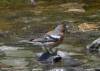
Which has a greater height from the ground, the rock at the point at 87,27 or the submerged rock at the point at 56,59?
the submerged rock at the point at 56,59

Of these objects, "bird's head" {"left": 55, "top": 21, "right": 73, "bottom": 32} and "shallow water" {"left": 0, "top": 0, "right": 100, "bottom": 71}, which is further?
"bird's head" {"left": 55, "top": 21, "right": 73, "bottom": 32}

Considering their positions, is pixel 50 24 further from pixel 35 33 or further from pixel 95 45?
pixel 95 45

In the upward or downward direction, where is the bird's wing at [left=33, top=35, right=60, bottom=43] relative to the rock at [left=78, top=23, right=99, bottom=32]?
upward

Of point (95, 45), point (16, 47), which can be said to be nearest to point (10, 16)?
point (16, 47)

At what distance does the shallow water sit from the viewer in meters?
8.93

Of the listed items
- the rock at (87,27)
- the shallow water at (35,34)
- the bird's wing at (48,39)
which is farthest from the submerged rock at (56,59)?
the rock at (87,27)

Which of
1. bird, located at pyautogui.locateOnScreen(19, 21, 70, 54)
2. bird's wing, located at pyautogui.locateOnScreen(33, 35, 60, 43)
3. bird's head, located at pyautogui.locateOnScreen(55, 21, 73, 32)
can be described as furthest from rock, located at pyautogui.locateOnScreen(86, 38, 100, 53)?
bird's wing, located at pyautogui.locateOnScreen(33, 35, 60, 43)

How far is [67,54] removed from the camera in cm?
952

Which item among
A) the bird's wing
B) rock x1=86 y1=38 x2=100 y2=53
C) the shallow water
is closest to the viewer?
the bird's wing

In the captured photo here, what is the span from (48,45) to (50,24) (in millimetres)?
4058

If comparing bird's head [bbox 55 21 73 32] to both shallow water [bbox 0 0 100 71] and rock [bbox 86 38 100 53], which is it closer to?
shallow water [bbox 0 0 100 71]

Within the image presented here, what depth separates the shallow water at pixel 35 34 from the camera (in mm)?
8930

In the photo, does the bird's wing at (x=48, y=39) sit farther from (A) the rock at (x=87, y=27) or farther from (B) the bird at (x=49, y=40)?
(A) the rock at (x=87, y=27)

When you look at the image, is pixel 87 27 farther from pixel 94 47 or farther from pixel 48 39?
pixel 48 39
